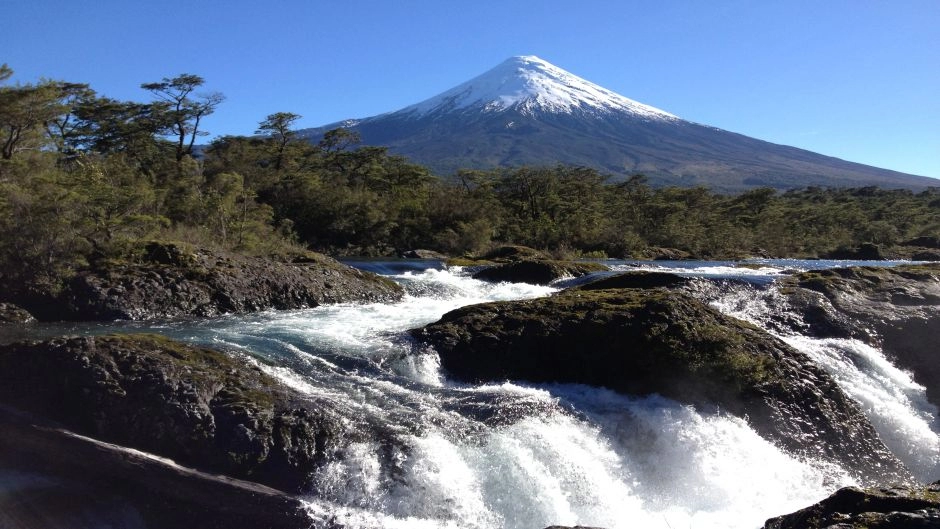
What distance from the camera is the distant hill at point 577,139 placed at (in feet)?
379

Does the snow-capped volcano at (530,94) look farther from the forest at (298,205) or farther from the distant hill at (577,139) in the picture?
the forest at (298,205)

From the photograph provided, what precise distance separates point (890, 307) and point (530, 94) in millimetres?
144001

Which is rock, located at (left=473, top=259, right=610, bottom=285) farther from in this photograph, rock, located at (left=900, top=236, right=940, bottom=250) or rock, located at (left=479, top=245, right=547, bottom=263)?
rock, located at (left=900, top=236, right=940, bottom=250)

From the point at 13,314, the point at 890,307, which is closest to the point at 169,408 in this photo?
the point at 13,314

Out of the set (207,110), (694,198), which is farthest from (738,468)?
(694,198)

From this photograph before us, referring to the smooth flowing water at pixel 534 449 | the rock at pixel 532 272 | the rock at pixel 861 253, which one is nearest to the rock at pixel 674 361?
the smooth flowing water at pixel 534 449

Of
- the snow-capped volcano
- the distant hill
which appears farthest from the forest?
the snow-capped volcano

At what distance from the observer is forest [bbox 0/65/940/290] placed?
1179 cm

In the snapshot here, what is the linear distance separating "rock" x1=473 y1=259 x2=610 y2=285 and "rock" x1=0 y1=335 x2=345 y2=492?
1262 cm

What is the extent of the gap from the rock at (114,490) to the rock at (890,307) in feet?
32.3

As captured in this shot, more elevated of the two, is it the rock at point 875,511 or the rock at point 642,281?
the rock at point 642,281

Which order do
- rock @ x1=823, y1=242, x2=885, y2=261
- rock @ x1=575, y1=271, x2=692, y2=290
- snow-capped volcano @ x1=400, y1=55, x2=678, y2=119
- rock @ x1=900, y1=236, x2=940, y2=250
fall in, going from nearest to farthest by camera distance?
rock @ x1=575, y1=271, x2=692, y2=290, rock @ x1=823, y1=242, x2=885, y2=261, rock @ x1=900, y1=236, x2=940, y2=250, snow-capped volcano @ x1=400, y1=55, x2=678, y2=119

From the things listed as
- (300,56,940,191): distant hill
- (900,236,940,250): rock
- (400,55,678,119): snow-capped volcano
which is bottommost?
(900,236,940,250): rock

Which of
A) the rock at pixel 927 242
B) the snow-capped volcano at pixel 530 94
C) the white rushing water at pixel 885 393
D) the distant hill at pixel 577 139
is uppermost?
the snow-capped volcano at pixel 530 94
